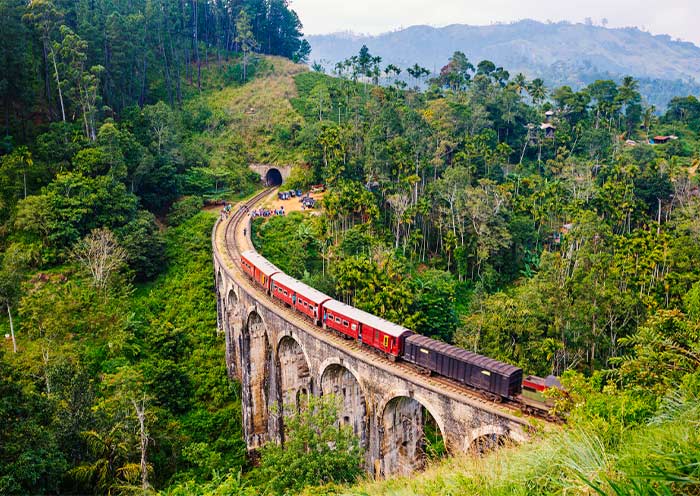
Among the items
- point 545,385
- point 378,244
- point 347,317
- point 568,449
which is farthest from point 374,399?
point 378,244

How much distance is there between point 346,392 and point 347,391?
91 millimetres

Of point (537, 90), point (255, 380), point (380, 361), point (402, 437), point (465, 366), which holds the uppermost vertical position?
point (537, 90)

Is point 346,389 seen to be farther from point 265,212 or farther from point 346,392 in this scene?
point 265,212

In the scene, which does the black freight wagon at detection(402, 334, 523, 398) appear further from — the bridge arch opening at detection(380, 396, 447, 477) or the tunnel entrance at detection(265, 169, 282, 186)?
the tunnel entrance at detection(265, 169, 282, 186)

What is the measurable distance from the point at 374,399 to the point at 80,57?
53.8 metres

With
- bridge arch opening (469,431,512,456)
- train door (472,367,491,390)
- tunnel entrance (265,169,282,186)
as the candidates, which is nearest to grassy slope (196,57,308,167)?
Result: tunnel entrance (265,169,282,186)

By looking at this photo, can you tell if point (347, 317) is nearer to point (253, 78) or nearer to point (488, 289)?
point (488, 289)

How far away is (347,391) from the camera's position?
109 ft

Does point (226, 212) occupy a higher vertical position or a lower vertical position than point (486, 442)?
lower

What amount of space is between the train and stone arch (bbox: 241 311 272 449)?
409 cm

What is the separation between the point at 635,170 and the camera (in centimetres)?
6269

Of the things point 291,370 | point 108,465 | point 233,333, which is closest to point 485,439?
point 291,370

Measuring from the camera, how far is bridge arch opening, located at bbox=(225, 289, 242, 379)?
44.5m

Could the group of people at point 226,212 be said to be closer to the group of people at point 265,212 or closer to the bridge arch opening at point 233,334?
the group of people at point 265,212
